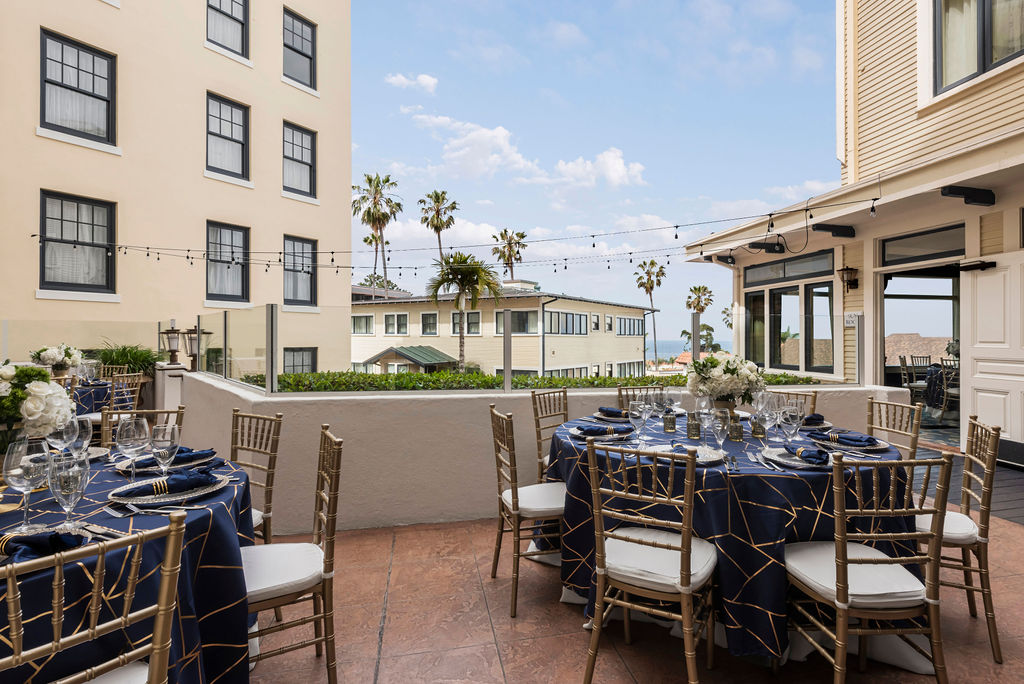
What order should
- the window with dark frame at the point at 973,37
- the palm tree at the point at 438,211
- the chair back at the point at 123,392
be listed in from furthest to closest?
the palm tree at the point at 438,211 < the window with dark frame at the point at 973,37 < the chair back at the point at 123,392

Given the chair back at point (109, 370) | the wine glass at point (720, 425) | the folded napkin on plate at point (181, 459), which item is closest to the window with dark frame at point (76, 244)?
the chair back at point (109, 370)

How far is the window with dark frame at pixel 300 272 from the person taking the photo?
33.1ft

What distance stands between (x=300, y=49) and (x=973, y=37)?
1057 cm

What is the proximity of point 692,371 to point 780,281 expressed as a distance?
20.2 ft

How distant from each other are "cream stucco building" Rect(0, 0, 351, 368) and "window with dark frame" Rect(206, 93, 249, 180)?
2cm

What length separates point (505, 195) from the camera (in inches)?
1225

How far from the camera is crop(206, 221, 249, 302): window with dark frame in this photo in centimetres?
901

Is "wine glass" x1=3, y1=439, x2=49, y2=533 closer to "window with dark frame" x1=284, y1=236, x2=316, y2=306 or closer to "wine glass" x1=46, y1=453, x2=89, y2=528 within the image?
"wine glass" x1=46, y1=453, x2=89, y2=528

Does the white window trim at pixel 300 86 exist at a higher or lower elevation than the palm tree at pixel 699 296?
higher

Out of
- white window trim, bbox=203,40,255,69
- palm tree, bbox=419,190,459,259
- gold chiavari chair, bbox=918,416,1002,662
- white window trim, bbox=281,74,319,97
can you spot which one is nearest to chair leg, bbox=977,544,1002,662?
gold chiavari chair, bbox=918,416,1002,662

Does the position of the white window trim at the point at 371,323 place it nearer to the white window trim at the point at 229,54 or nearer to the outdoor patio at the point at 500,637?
the outdoor patio at the point at 500,637

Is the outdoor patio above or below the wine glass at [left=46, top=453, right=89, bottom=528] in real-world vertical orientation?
below

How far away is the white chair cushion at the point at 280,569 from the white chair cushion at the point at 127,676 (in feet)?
1.62

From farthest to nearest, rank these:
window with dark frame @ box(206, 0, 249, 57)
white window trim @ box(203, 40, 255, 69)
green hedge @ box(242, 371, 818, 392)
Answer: window with dark frame @ box(206, 0, 249, 57) < white window trim @ box(203, 40, 255, 69) < green hedge @ box(242, 371, 818, 392)
